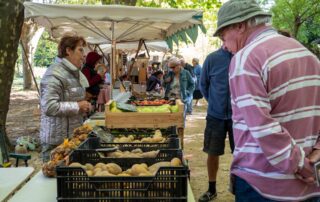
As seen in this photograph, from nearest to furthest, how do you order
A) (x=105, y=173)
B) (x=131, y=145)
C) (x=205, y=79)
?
1. (x=105, y=173)
2. (x=131, y=145)
3. (x=205, y=79)

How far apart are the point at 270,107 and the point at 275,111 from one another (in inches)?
2.5

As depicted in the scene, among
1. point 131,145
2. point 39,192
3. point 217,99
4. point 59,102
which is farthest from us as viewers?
point 217,99

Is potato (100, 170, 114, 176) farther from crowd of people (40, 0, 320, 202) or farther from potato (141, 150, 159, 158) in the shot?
crowd of people (40, 0, 320, 202)

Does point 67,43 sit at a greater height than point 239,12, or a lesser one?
A: lesser

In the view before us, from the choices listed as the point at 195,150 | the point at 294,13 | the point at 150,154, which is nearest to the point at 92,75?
the point at 195,150

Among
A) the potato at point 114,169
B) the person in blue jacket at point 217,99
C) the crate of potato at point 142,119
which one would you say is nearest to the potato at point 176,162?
the potato at point 114,169

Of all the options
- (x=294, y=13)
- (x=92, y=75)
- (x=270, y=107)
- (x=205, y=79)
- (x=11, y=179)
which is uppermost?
(x=294, y=13)

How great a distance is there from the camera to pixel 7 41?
741 centimetres

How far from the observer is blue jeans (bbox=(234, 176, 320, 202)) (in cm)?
→ 214

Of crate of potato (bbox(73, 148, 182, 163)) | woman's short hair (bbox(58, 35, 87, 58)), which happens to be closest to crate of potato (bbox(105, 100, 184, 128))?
woman's short hair (bbox(58, 35, 87, 58))

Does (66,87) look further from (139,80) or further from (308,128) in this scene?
(139,80)

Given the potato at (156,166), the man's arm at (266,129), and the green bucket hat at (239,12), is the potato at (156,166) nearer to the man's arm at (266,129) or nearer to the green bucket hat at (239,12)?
the man's arm at (266,129)

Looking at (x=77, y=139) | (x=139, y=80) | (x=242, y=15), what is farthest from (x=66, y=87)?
(x=139, y=80)

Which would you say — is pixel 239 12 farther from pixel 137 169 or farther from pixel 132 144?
pixel 132 144
